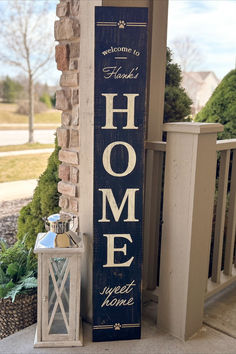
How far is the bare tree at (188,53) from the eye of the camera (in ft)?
9.18

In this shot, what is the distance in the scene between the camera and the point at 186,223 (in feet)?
5.91

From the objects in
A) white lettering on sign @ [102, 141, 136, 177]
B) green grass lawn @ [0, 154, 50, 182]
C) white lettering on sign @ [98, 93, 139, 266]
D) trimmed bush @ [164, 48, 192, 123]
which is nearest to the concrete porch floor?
white lettering on sign @ [98, 93, 139, 266]

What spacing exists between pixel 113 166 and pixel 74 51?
2.22 feet

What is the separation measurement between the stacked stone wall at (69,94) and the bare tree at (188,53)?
111cm

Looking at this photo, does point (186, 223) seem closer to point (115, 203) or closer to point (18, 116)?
point (115, 203)

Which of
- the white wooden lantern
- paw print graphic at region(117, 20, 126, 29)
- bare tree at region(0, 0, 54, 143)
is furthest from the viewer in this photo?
bare tree at region(0, 0, 54, 143)

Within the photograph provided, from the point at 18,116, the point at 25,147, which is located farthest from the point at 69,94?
the point at 25,147

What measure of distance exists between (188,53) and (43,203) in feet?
5.41

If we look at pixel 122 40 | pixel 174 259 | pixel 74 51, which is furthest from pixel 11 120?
pixel 174 259

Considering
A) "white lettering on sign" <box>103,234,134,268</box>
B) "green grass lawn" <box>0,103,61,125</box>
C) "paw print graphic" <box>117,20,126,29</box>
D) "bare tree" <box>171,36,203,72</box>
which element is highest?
"bare tree" <box>171,36,203,72</box>

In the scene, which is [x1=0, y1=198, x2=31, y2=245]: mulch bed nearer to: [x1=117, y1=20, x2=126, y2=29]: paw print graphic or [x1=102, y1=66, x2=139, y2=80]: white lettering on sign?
[x1=102, y1=66, x2=139, y2=80]: white lettering on sign

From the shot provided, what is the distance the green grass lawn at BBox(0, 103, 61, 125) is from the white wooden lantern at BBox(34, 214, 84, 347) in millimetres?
1290

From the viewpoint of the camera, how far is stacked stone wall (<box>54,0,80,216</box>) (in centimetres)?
190

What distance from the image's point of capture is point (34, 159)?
3102 mm
